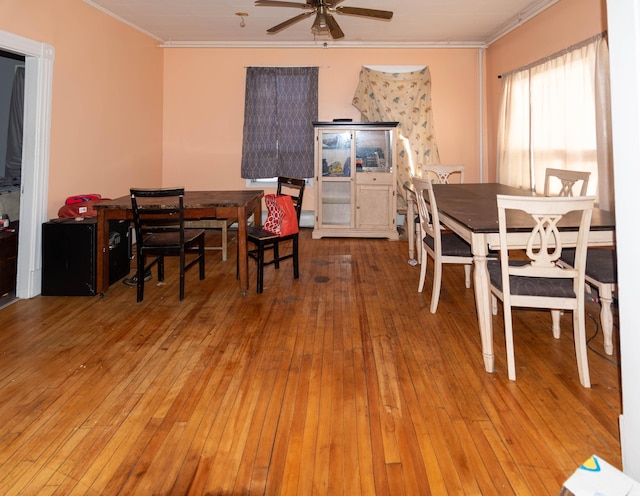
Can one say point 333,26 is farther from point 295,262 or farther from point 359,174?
point 359,174

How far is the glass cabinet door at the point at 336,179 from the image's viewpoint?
18.4ft

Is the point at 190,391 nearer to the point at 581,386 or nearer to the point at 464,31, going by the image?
the point at 581,386

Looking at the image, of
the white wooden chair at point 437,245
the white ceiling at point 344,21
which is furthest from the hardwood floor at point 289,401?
the white ceiling at point 344,21

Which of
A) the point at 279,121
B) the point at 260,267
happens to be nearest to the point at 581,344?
the point at 260,267

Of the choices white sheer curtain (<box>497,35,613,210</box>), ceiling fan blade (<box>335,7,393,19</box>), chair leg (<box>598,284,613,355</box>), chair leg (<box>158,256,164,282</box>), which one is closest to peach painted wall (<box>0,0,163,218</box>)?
chair leg (<box>158,256,164,282</box>)

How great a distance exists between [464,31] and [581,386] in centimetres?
464

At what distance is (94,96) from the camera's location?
13.8 ft

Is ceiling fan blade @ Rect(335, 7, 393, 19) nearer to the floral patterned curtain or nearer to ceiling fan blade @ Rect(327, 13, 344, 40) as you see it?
ceiling fan blade @ Rect(327, 13, 344, 40)

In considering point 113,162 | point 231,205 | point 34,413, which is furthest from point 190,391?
point 113,162

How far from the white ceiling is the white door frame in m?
1.19

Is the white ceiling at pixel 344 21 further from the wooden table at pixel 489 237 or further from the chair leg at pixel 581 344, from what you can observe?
the chair leg at pixel 581 344

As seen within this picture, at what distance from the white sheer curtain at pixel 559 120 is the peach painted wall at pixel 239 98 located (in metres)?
0.91

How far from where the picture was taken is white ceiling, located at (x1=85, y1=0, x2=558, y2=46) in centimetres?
437

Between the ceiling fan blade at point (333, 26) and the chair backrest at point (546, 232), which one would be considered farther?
the ceiling fan blade at point (333, 26)
